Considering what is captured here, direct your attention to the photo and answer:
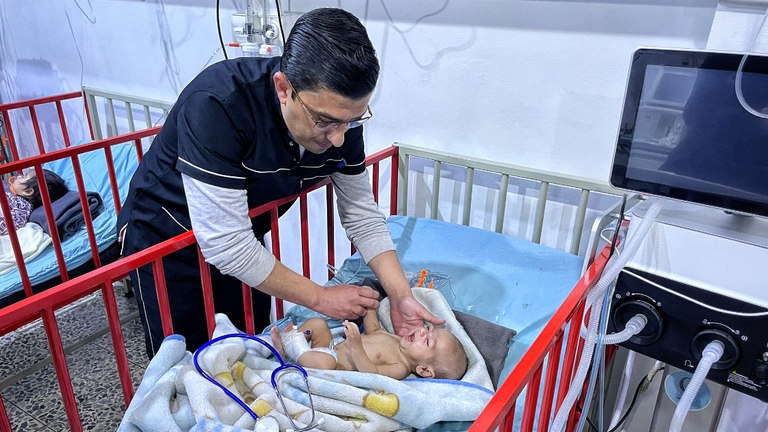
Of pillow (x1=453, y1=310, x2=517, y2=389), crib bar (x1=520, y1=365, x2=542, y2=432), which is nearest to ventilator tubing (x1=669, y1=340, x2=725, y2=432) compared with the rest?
crib bar (x1=520, y1=365, x2=542, y2=432)

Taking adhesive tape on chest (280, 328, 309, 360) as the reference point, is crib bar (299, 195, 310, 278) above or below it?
above

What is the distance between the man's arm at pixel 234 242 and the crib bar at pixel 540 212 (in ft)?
3.01

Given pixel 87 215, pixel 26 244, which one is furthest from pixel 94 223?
pixel 87 215

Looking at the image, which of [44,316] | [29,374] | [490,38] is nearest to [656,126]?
[490,38]

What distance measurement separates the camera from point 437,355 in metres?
1.37

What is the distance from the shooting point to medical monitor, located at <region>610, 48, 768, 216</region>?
0.81 meters

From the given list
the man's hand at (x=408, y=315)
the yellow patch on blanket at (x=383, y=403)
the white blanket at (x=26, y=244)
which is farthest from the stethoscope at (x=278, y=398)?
the white blanket at (x=26, y=244)

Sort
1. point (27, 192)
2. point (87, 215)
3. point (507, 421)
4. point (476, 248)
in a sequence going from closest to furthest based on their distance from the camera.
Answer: point (507, 421) < point (476, 248) < point (87, 215) < point (27, 192)

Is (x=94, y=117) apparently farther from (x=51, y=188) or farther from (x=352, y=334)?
(x=352, y=334)

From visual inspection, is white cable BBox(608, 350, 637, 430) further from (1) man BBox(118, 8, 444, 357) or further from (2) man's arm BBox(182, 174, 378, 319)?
(2) man's arm BBox(182, 174, 378, 319)

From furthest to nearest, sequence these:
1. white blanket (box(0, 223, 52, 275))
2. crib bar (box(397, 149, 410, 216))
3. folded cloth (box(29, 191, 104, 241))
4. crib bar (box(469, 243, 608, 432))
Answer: folded cloth (box(29, 191, 104, 241)) → white blanket (box(0, 223, 52, 275)) → crib bar (box(397, 149, 410, 216)) → crib bar (box(469, 243, 608, 432))

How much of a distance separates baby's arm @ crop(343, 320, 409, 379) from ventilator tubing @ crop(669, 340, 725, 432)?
2.22 feet

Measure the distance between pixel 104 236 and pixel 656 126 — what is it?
232cm

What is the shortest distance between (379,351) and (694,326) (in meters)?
0.78
